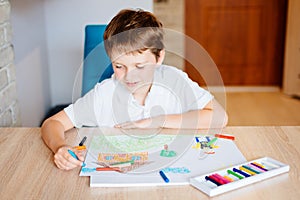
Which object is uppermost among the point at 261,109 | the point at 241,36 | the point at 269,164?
the point at 269,164

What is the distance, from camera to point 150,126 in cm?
135

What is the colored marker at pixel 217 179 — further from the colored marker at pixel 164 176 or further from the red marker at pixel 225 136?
the red marker at pixel 225 136

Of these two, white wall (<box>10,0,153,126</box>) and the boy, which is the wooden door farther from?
the boy

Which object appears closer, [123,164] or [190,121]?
[123,164]

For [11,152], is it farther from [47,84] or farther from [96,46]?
[47,84]

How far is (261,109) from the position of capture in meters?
3.63

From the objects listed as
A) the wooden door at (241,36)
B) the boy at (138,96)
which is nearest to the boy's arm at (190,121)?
the boy at (138,96)

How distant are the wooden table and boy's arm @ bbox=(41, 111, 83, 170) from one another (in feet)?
0.06

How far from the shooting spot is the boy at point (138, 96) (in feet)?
4.32

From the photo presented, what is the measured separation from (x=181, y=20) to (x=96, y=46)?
81.3 inches

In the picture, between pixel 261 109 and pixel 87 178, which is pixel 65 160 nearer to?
pixel 87 178

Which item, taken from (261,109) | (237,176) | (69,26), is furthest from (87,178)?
(261,109)

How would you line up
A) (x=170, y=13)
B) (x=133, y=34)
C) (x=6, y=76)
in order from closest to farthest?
1. (x=133, y=34)
2. (x=6, y=76)
3. (x=170, y=13)

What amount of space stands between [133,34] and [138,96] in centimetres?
25
